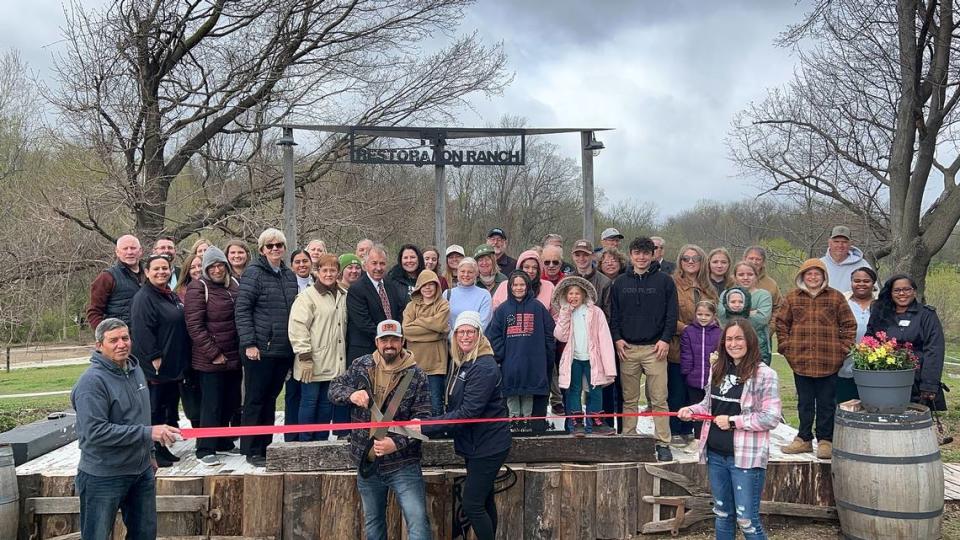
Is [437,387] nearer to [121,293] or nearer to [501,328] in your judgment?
[501,328]

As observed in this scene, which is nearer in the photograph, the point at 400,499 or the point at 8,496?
the point at 400,499

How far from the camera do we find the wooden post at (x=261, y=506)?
220 inches

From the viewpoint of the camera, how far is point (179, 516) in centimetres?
560

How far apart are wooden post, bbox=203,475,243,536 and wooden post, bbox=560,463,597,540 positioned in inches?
104

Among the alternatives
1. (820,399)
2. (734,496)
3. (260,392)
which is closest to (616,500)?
(734,496)

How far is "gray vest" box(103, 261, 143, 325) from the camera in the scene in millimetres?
5922

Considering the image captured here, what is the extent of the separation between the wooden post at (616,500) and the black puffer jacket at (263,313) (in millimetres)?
2871

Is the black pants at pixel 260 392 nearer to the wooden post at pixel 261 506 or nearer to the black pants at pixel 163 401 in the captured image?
the wooden post at pixel 261 506

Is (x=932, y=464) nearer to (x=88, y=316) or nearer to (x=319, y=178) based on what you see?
(x=88, y=316)

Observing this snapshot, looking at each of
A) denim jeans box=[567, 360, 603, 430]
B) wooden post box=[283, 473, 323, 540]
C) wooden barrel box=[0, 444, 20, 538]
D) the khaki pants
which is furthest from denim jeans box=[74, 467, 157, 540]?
the khaki pants

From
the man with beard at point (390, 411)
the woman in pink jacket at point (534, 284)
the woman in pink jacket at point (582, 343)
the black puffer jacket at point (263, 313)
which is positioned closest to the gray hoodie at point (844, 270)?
the woman in pink jacket at point (582, 343)

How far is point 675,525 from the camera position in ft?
19.3

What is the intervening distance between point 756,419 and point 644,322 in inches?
71.6

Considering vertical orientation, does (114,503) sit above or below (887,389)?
below
